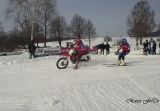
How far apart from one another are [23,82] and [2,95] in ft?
9.08

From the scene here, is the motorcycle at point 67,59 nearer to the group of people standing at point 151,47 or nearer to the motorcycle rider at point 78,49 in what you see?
the motorcycle rider at point 78,49

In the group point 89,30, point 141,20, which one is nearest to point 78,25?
point 89,30

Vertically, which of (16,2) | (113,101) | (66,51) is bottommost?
(113,101)

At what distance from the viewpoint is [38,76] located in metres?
14.4

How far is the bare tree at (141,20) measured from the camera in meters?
68.4

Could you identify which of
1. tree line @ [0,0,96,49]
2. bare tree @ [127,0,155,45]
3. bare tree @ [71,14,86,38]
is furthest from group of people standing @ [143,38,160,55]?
bare tree @ [71,14,86,38]

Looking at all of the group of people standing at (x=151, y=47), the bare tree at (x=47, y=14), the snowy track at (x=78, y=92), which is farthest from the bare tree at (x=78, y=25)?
the snowy track at (x=78, y=92)

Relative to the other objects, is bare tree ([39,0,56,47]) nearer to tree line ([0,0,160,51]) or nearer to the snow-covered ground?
tree line ([0,0,160,51])

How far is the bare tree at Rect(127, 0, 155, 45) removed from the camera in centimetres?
6844

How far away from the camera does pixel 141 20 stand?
69750 millimetres

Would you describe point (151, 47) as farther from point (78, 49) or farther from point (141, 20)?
point (141, 20)

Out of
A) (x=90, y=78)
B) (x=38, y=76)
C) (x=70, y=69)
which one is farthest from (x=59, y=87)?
(x=70, y=69)

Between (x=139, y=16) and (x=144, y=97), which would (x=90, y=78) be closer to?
(x=144, y=97)

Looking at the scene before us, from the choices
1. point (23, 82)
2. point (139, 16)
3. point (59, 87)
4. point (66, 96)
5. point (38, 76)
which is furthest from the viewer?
point (139, 16)
